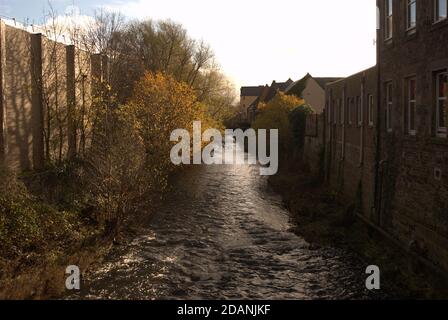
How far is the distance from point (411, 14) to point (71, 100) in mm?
15217

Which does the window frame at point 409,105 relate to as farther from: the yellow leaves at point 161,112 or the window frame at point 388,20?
the yellow leaves at point 161,112

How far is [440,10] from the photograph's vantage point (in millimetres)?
10812

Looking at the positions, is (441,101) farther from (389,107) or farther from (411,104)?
(389,107)

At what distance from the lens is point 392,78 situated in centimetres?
1410

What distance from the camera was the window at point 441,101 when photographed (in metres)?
10.7

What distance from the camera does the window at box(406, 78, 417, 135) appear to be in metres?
12.8

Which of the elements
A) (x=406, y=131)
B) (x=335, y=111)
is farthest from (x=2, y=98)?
(x=335, y=111)

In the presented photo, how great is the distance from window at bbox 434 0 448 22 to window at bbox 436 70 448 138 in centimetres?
123

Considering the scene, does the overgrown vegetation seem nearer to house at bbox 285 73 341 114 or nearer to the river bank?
the river bank

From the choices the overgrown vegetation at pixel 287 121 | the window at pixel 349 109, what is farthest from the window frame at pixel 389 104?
the overgrown vegetation at pixel 287 121

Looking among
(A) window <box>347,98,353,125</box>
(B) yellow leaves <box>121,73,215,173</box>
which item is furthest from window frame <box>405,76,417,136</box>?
(B) yellow leaves <box>121,73,215,173</box>

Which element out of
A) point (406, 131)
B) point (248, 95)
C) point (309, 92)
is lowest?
point (406, 131)

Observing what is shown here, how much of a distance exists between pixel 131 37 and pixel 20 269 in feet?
112
